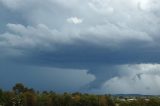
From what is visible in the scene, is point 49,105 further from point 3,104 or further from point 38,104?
point 3,104

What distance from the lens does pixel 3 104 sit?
199 meters

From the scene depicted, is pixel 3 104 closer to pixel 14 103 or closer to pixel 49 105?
pixel 14 103

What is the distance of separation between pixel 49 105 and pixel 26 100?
10.4 metres

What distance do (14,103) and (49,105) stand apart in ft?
51.3

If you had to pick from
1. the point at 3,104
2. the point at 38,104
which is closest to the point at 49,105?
the point at 38,104

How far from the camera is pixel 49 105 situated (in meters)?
200

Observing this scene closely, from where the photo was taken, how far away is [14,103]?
19525 centimetres

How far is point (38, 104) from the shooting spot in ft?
654

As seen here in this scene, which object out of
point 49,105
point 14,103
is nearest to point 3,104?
point 14,103

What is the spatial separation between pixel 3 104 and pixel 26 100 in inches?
407

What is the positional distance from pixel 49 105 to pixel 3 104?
2032cm

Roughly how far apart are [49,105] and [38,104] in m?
4.90

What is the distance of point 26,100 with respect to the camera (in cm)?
19875
